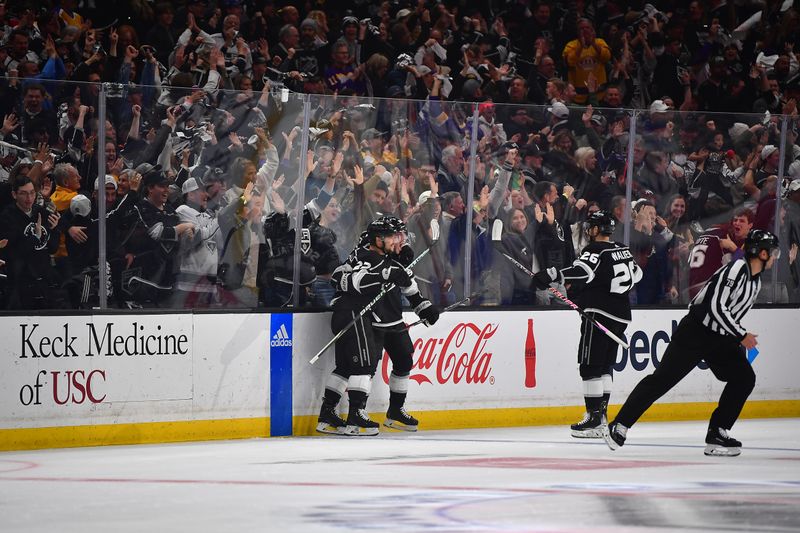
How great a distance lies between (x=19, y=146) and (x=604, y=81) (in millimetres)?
7045

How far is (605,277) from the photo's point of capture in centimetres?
1057

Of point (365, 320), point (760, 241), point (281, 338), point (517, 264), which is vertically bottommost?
point (281, 338)

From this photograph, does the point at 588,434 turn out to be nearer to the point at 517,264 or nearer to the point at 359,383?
the point at 517,264

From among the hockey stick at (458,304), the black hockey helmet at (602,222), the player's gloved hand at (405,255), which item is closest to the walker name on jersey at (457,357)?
the hockey stick at (458,304)

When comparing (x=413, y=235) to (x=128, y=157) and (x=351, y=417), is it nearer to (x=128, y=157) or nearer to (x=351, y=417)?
(x=351, y=417)

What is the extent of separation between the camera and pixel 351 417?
10539 mm

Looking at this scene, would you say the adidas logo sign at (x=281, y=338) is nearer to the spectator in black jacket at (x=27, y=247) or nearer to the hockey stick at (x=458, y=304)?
the hockey stick at (x=458, y=304)

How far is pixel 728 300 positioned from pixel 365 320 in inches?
107

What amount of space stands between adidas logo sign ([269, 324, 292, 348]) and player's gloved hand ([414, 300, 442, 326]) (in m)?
0.99

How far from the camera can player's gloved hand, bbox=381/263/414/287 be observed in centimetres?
1051

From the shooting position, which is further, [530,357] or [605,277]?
[530,357]

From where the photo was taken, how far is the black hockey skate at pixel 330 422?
10.5 meters

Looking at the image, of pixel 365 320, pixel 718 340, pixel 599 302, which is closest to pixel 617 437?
pixel 718 340

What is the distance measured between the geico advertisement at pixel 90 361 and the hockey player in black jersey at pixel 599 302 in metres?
2.85
